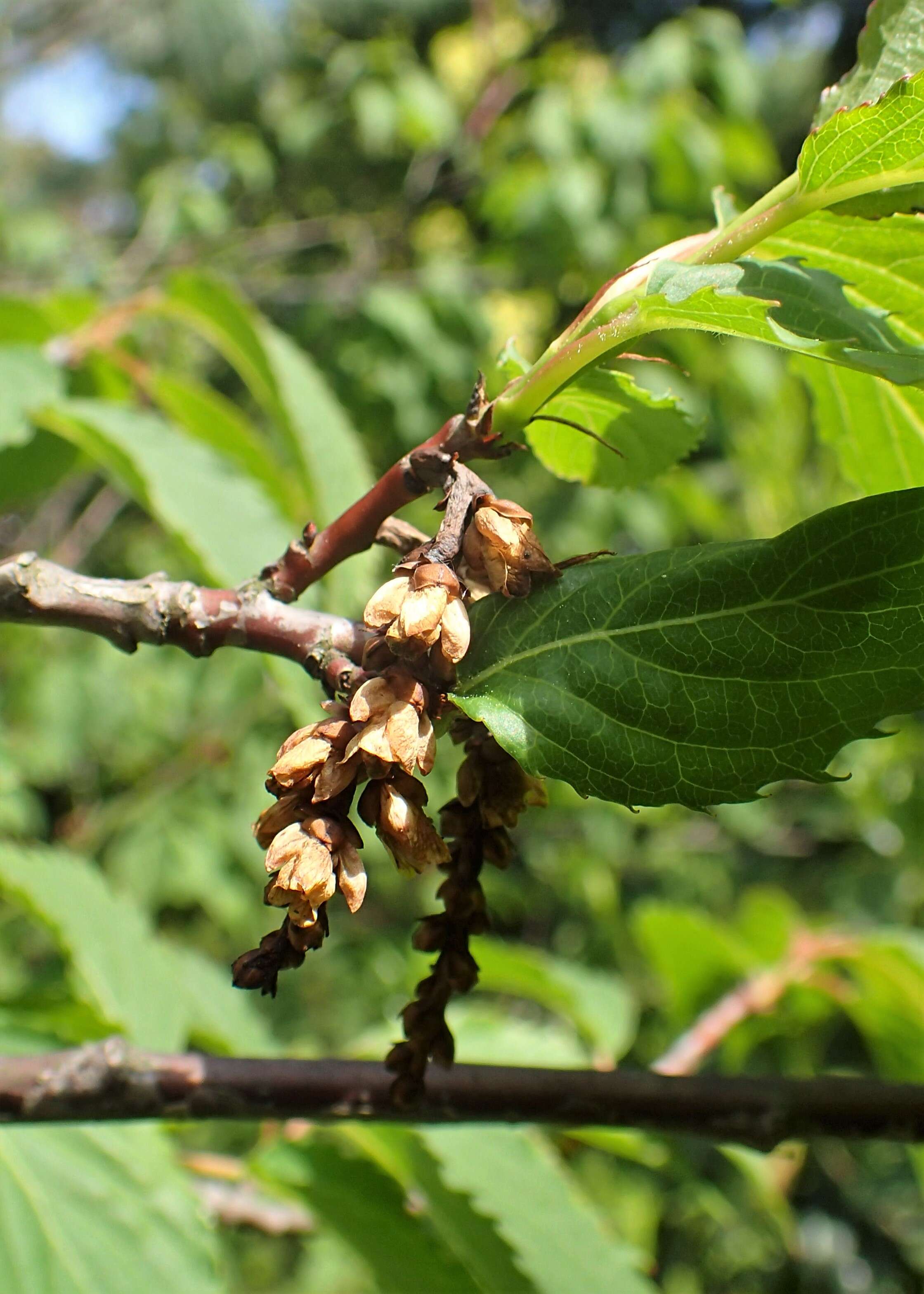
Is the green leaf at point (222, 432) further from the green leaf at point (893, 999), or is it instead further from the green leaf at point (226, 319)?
the green leaf at point (893, 999)

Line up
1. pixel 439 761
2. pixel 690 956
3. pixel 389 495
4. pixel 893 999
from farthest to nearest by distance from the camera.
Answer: pixel 439 761
pixel 690 956
pixel 893 999
pixel 389 495

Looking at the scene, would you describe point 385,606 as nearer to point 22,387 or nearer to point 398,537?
point 398,537

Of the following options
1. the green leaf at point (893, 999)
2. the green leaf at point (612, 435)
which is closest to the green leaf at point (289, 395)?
the green leaf at point (612, 435)

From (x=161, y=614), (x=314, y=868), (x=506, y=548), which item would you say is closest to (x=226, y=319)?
Result: (x=161, y=614)

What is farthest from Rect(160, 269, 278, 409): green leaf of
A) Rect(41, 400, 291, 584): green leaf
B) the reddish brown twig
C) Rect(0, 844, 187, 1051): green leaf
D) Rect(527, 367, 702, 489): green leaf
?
the reddish brown twig

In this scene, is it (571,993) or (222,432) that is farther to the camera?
(571,993)

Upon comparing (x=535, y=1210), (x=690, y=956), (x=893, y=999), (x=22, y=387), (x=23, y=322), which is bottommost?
(x=893, y=999)
